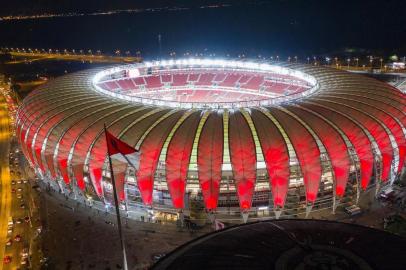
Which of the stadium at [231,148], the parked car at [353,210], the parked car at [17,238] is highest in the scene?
the stadium at [231,148]

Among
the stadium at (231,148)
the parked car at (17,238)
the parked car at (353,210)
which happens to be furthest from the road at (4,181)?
the parked car at (353,210)

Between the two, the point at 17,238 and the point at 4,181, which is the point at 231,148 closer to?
the point at 17,238

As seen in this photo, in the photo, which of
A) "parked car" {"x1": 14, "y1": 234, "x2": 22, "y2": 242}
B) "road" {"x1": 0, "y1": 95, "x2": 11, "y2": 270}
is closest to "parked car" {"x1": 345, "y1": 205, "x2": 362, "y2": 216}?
"parked car" {"x1": 14, "y1": 234, "x2": 22, "y2": 242}

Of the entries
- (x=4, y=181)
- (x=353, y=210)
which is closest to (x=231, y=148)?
(x=353, y=210)

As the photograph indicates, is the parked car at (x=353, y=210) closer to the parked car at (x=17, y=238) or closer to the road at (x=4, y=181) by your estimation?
the parked car at (x=17, y=238)

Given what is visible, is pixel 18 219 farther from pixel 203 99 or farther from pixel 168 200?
pixel 203 99

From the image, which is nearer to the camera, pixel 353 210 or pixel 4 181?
pixel 353 210

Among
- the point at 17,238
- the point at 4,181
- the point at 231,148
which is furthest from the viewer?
the point at 4,181

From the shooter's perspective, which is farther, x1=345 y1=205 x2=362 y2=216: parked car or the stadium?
x1=345 y1=205 x2=362 y2=216: parked car

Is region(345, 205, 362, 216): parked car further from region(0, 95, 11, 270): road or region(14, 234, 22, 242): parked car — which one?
region(0, 95, 11, 270): road
